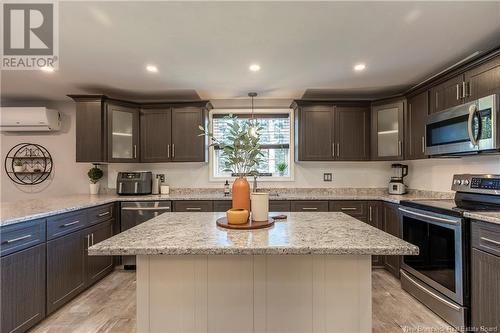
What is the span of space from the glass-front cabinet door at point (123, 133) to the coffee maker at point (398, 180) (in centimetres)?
367

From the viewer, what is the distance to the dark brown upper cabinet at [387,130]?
340 centimetres

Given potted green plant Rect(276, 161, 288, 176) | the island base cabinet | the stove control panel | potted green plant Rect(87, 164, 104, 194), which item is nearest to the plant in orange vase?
the island base cabinet

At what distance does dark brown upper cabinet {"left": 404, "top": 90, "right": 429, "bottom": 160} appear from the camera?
9.80 ft

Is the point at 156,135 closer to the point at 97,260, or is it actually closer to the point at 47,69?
the point at 47,69

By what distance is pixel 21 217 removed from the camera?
1.96 meters

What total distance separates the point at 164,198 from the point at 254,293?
7.59ft

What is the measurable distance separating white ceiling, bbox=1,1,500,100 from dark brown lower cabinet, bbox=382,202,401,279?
1570mm

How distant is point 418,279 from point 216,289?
2179 millimetres

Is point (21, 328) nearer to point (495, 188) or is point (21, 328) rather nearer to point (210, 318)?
point (210, 318)

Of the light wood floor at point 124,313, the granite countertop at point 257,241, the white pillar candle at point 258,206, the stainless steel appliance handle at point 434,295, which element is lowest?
the light wood floor at point 124,313

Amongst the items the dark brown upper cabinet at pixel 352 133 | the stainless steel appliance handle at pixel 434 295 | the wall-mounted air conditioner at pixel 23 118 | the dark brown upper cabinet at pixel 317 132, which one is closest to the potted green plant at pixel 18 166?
the wall-mounted air conditioner at pixel 23 118

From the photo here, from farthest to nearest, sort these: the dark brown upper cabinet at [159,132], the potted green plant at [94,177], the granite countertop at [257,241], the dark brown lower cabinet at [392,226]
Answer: the potted green plant at [94,177]
the dark brown upper cabinet at [159,132]
the dark brown lower cabinet at [392,226]
the granite countertop at [257,241]

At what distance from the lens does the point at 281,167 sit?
13.0ft

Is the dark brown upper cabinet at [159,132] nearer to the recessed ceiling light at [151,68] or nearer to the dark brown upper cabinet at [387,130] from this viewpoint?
the recessed ceiling light at [151,68]
